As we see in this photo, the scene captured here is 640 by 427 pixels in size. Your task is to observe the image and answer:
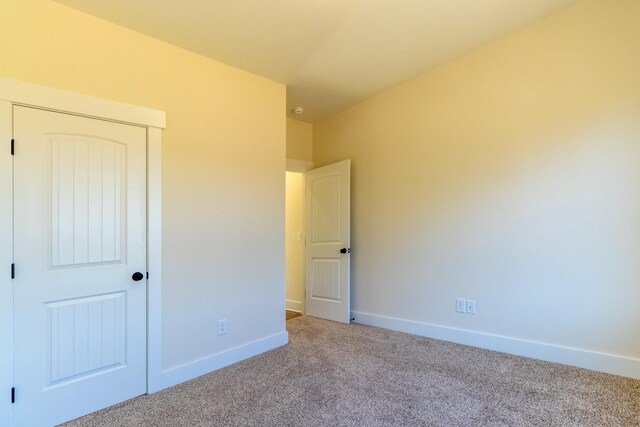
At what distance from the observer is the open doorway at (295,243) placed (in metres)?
4.78

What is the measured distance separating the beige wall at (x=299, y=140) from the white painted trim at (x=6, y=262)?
9.68 ft

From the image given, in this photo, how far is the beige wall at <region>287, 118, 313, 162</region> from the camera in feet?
14.9

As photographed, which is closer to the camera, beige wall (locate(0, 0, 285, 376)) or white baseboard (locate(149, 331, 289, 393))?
beige wall (locate(0, 0, 285, 376))

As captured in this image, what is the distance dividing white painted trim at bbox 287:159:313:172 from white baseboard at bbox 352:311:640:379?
85.1 inches

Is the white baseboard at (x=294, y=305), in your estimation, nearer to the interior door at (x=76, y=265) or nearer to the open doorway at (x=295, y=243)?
the open doorway at (x=295, y=243)

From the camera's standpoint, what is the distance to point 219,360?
2.83m

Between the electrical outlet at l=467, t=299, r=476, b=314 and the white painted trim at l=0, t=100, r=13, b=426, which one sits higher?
the white painted trim at l=0, t=100, r=13, b=426

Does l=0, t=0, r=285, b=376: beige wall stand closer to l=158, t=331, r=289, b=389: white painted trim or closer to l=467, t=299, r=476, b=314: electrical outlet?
l=158, t=331, r=289, b=389: white painted trim

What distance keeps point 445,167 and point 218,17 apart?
247cm

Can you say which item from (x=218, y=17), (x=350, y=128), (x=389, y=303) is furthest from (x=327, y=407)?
(x=350, y=128)

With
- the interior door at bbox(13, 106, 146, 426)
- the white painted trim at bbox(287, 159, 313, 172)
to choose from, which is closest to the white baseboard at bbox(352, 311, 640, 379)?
the white painted trim at bbox(287, 159, 313, 172)

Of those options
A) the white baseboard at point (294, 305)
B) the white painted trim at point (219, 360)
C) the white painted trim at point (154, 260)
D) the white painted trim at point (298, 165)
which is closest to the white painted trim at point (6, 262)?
the white painted trim at point (154, 260)

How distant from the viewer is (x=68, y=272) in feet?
6.89

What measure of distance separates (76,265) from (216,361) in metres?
1.33
